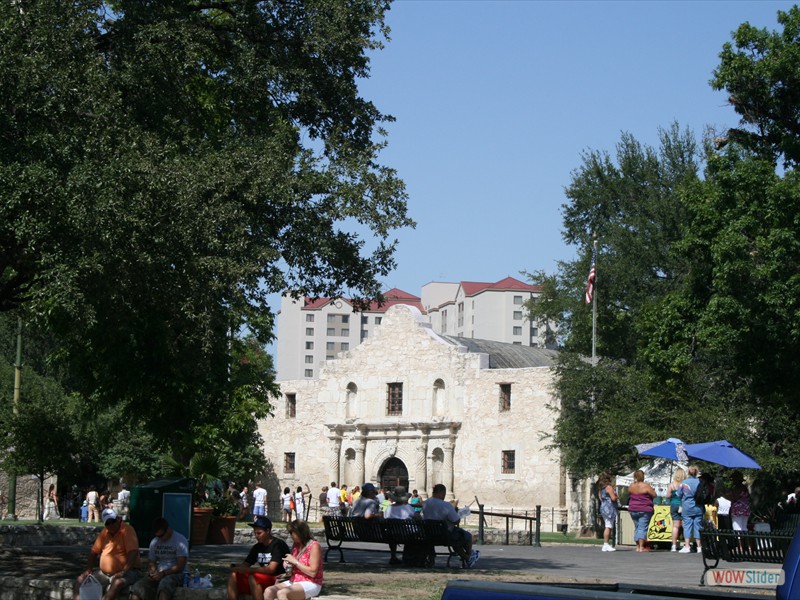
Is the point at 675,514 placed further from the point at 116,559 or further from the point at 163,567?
the point at 116,559

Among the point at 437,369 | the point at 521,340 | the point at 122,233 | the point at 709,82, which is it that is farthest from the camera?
the point at 521,340

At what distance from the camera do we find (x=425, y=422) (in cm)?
5678

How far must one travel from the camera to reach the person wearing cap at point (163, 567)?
502 inches

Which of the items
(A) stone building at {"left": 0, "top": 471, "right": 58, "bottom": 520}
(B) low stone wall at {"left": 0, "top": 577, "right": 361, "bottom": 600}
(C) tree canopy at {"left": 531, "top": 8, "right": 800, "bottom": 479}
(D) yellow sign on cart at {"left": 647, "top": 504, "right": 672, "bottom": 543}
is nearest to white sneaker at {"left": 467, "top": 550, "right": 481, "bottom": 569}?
(B) low stone wall at {"left": 0, "top": 577, "right": 361, "bottom": 600}

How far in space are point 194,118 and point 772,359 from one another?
54.1ft

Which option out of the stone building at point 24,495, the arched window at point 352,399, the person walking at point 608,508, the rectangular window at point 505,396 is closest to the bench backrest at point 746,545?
the person walking at point 608,508

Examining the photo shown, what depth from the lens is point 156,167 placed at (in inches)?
619

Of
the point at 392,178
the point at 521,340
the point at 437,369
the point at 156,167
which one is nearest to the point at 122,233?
the point at 156,167

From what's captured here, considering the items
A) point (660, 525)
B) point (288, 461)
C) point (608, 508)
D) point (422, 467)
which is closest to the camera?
point (608, 508)

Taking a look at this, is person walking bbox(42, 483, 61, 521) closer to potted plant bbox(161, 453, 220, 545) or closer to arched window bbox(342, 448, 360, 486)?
arched window bbox(342, 448, 360, 486)

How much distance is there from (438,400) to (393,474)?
420cm

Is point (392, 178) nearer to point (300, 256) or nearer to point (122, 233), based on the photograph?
point (300, 256)

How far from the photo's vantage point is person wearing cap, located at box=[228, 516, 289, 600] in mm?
12320

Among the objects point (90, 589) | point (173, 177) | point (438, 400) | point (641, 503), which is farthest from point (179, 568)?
point (438, 400)
